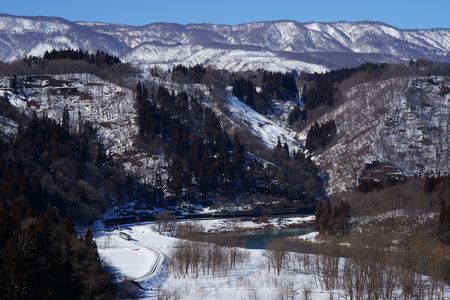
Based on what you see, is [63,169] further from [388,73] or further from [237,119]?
[388,73]

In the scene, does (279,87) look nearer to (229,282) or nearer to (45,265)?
(229,282)

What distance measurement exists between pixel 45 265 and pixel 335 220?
40.9 metres

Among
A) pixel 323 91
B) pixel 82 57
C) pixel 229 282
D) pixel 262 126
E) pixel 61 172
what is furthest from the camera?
pixel 323 91

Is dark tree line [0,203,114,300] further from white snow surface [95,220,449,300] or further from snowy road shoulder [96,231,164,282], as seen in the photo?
snowy road shoulder [96,231,164,282]

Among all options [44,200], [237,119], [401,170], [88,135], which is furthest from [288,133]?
[44,200]

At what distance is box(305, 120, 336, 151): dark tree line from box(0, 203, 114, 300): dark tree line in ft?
278

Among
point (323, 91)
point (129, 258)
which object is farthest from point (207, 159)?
point (129, 258)

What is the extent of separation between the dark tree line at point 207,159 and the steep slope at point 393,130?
17.7ft

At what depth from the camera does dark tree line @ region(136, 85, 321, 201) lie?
10294cm

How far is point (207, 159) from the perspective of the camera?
105 m

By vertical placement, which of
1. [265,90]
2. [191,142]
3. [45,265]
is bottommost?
[45,265]

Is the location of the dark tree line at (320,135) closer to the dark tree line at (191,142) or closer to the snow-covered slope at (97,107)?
→ the dark tree line at (191,142)

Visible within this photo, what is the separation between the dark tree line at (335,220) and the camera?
7038 cm

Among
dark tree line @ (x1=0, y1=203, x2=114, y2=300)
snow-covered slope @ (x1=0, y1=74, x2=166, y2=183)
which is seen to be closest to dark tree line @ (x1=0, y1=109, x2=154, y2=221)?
snow-covered slope @ (x1=0, y1=74, x2=166, y2=183)
